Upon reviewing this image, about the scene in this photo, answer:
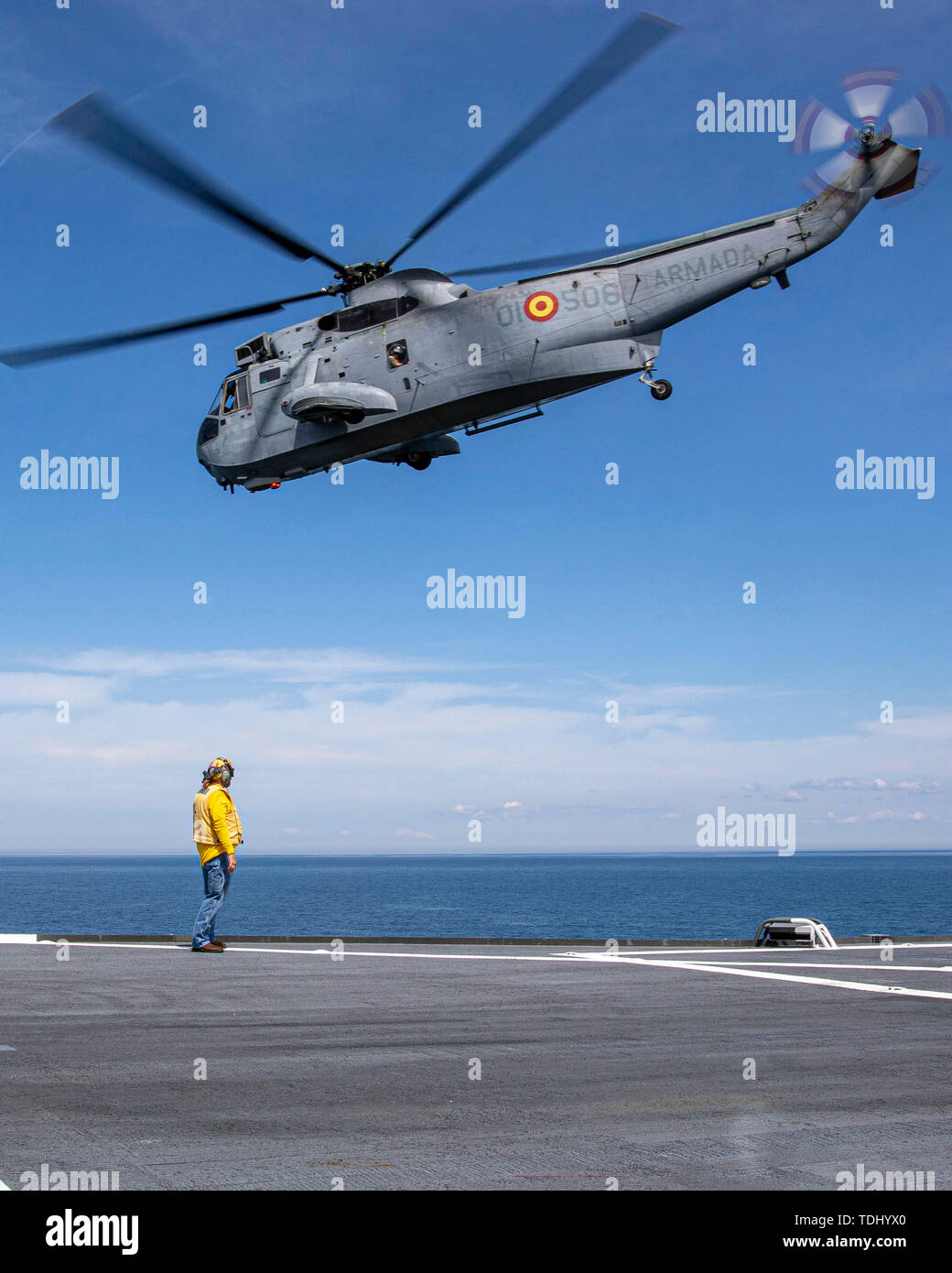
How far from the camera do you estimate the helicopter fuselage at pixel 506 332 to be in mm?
20938

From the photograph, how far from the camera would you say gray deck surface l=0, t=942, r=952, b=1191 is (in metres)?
5.10

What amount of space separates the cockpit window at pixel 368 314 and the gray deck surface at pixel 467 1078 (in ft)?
44.4

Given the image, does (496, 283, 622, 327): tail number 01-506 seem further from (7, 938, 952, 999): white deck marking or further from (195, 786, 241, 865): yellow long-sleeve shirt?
(7, 938, 952, 999): white deck marking

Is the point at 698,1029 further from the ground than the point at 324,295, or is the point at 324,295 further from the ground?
the point at 324,295

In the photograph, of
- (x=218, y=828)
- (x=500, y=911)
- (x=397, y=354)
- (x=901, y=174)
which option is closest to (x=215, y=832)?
(x=218, y=828)

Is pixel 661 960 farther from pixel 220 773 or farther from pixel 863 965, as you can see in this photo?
pixel 220 773

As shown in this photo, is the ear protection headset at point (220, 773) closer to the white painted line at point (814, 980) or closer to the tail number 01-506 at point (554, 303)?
the white painted line at point (814, 980)

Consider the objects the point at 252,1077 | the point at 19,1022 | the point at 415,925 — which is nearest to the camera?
the point at 252,1077

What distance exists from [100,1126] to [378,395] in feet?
56.6

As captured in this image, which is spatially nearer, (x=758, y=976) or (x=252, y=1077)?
(x=252, y=1077)

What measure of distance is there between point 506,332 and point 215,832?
11.2m
